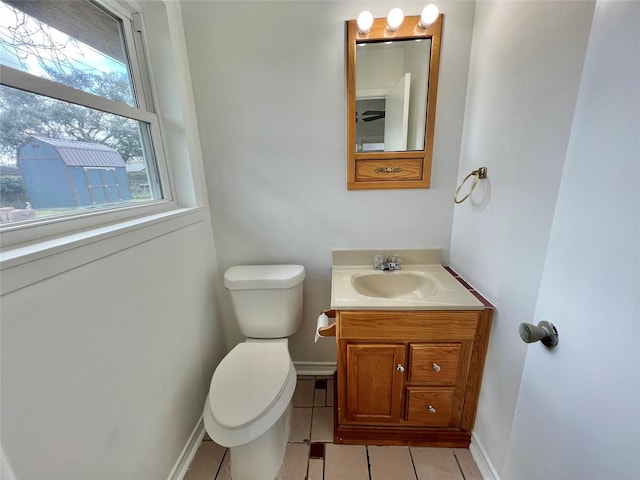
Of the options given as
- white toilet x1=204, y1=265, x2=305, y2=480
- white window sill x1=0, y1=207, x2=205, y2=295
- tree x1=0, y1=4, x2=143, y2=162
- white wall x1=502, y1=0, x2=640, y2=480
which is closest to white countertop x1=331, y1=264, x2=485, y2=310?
white toilet x1=204, y1=265, x2=305, y2=480

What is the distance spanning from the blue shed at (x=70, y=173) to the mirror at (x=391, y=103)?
1076mm

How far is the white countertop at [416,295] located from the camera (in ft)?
3.49

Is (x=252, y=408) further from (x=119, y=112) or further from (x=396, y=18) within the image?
(x=396, y=18)

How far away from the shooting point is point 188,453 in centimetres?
121

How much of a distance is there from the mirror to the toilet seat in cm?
102

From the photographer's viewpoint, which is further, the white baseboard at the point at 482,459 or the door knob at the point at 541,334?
the white baseboard at the point at 482,459

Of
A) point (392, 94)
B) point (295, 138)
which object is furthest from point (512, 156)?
point (295, 138)

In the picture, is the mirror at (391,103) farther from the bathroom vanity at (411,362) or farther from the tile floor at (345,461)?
the tile floor at (345,461)

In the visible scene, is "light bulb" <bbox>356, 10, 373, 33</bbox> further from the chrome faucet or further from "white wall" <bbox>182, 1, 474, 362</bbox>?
the chrome faucet

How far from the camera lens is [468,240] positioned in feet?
4.09

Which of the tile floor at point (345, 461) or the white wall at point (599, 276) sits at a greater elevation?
the white wall at point (599, 276)

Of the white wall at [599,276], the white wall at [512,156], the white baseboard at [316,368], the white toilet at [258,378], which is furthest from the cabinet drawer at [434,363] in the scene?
the white baseboard at [316,368]

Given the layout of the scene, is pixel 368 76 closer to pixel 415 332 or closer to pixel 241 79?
pixel 241 79

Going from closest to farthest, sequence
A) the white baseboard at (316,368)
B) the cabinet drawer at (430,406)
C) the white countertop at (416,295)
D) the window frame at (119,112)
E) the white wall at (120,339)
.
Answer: the white wall at (120,339)
the window frame at (119,112)
the white countertop at (416,295)
the cabinet drawer at (430,406)
the white baseboard at (316,368)
